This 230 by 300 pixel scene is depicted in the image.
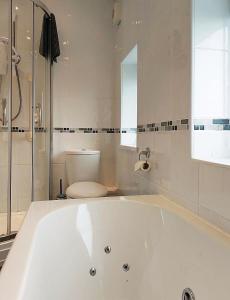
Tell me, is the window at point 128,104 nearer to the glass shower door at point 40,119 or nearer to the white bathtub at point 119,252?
the glass shower door at point 40,119

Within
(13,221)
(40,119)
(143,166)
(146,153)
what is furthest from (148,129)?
(13,221)

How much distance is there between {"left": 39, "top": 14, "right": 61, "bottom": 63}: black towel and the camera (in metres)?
2.34

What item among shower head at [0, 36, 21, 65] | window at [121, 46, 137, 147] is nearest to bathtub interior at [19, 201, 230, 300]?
window at [121, 46, 137, 147]

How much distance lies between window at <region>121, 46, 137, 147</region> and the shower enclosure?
770 millimetres

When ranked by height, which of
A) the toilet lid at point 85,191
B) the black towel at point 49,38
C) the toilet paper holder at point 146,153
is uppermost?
the black towel at point 49,38

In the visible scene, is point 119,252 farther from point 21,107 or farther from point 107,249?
point 21,107

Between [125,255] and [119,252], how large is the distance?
0.04 meters

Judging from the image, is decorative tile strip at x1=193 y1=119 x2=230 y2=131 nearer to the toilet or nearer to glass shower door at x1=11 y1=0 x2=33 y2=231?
the toilet

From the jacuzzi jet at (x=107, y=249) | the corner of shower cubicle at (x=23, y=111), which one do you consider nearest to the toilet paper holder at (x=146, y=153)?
the jacuzzi jet at (x=107, y=249)

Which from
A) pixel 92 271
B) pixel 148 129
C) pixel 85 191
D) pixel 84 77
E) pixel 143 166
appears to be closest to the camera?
pixel 92 271

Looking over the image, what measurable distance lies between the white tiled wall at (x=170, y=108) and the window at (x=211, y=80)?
0.04 meters

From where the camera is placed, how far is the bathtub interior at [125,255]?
0.87 meters

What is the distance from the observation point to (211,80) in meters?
1.13

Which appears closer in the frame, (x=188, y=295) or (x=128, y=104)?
(x=188, y=295)
